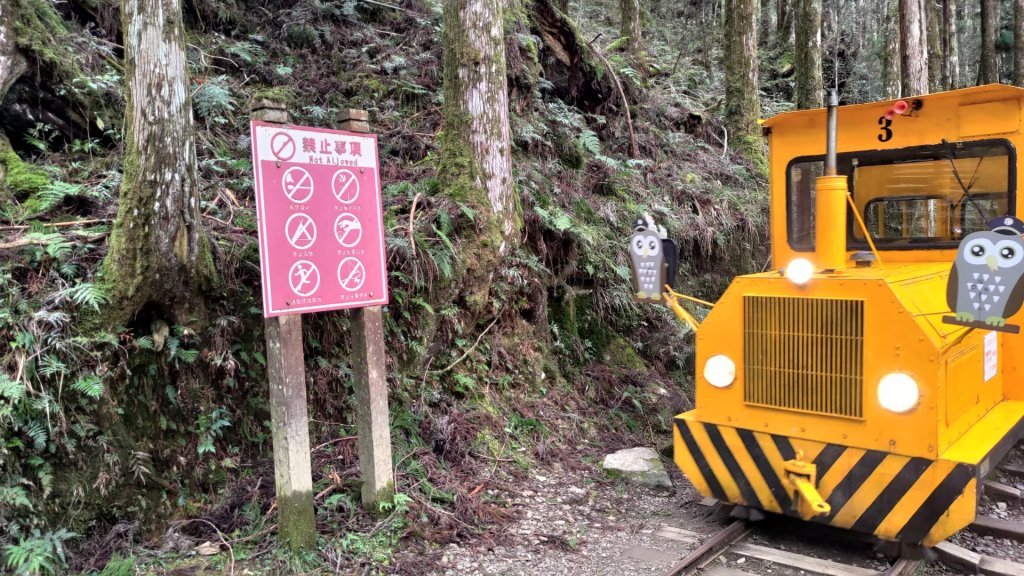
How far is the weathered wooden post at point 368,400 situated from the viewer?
14.2 feet

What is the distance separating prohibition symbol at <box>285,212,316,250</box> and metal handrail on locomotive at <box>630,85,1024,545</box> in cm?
227

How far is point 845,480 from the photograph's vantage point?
4016mm

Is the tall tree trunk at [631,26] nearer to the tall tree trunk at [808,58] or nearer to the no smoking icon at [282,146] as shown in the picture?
the tall tree trunk at [808,58]

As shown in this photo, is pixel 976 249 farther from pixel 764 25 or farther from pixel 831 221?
pixel 764 25

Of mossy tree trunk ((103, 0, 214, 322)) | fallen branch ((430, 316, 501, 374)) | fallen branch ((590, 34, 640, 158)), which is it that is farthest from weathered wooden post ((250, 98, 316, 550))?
fallen branch ((590, 34, 640, 158))

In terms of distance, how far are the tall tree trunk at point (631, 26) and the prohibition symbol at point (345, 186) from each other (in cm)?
1128

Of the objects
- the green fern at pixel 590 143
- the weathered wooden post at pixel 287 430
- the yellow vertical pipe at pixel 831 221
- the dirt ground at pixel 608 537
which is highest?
the green fern at pixel 590 143

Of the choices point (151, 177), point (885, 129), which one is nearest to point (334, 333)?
point (151, 177)

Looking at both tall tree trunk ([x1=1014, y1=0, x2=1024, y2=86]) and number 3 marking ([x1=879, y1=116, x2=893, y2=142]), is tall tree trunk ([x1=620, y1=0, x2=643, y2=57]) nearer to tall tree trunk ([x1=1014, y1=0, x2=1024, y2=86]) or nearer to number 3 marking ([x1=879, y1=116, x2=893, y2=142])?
number 3 marking ([x1=879, y1=116, x2=893, y2=142])

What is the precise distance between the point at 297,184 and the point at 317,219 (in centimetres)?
24

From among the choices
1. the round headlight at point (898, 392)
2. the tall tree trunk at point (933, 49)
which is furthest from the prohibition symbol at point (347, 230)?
the tall tree trunk at point (933, 49)

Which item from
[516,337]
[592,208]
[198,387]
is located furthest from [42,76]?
[592,208]

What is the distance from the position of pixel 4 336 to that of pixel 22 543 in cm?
118

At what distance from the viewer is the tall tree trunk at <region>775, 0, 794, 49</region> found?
74.6 ft
